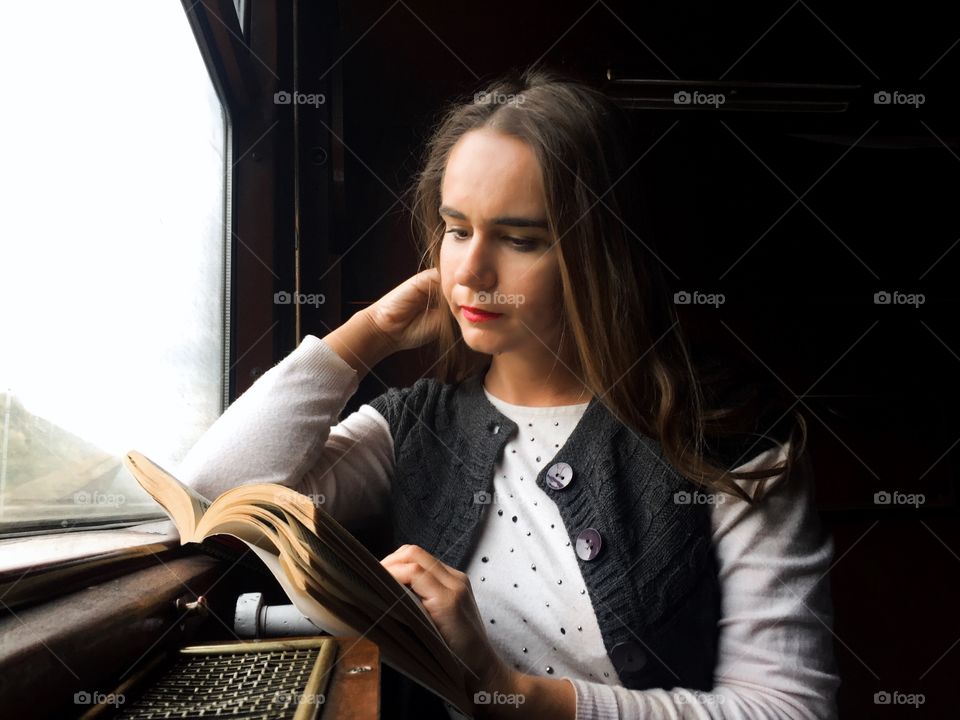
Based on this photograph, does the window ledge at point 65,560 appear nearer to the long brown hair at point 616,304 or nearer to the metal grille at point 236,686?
the metal grille at point 236,686

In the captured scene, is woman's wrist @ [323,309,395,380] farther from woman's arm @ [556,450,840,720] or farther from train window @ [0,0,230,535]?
woman's arm @ [556,450,840,720]

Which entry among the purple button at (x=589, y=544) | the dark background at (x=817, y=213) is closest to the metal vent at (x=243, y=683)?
the purple button at (x=589, y=544)

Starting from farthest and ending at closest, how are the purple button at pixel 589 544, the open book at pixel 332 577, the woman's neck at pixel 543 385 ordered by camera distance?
the woman's neck at pixel 543 385 < the purple button at pixel 589 544 < the open book at pixel 332 577

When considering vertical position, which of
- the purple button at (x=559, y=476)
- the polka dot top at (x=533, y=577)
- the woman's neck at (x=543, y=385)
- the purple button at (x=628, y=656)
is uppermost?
the woman's neck at (x=543, y=385)

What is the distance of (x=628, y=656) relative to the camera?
78 cm

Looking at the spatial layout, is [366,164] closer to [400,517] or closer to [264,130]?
[264,130]

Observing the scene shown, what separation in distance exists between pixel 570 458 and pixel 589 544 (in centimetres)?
10

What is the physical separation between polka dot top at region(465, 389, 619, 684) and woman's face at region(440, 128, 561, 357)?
0.14m

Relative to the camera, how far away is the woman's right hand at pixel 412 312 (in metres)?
1.03

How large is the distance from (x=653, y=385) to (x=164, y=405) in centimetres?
59

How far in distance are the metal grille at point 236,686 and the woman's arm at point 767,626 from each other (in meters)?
0.29

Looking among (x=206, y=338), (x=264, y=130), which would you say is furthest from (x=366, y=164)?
(x=206, y=338)

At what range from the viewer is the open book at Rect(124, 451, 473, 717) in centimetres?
36

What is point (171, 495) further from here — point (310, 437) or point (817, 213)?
point (817, 213)
